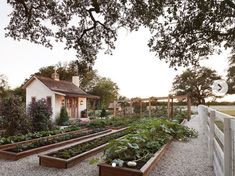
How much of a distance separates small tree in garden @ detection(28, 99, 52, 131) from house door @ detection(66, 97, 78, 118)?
10954 millimetres

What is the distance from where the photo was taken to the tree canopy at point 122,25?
703 centimetres

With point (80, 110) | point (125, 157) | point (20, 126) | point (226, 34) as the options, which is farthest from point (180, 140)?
point (80, 110)

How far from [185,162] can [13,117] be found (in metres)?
7.76

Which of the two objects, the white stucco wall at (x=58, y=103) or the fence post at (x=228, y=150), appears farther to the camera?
the white stucco wall at (x=58, y=103)

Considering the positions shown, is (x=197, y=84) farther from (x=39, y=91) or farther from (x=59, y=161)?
(x=59, y=161)

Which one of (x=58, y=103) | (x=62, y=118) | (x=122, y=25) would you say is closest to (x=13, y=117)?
(x=122, y=25)

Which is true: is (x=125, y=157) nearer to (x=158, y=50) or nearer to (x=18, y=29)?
(x=158, y=50)

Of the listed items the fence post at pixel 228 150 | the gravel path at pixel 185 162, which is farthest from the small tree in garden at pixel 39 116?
the fence post at pixel 228 150

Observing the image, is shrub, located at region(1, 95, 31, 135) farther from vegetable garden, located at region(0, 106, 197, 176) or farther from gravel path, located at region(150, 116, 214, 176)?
gravel path, located at region(150, 116, 214, 176)

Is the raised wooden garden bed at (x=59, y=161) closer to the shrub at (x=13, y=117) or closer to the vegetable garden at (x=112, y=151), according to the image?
the vegetable garden at (x=112, y=151)

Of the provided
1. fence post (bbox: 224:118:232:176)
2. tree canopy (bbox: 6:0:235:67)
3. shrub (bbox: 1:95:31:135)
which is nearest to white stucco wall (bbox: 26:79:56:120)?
shrub (bbox: 1:95:31:135)

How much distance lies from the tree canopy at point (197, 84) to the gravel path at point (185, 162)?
42.4 meters

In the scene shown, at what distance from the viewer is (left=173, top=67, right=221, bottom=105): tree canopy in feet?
163

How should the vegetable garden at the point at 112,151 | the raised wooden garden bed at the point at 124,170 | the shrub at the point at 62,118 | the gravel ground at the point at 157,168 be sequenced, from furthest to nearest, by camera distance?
the shrub at the point at 62,118 → the gravel ground at the point at 157,168 → the vegetable garden at the point at 112,151 → the raised wooden garden bed at the point at 124,170
